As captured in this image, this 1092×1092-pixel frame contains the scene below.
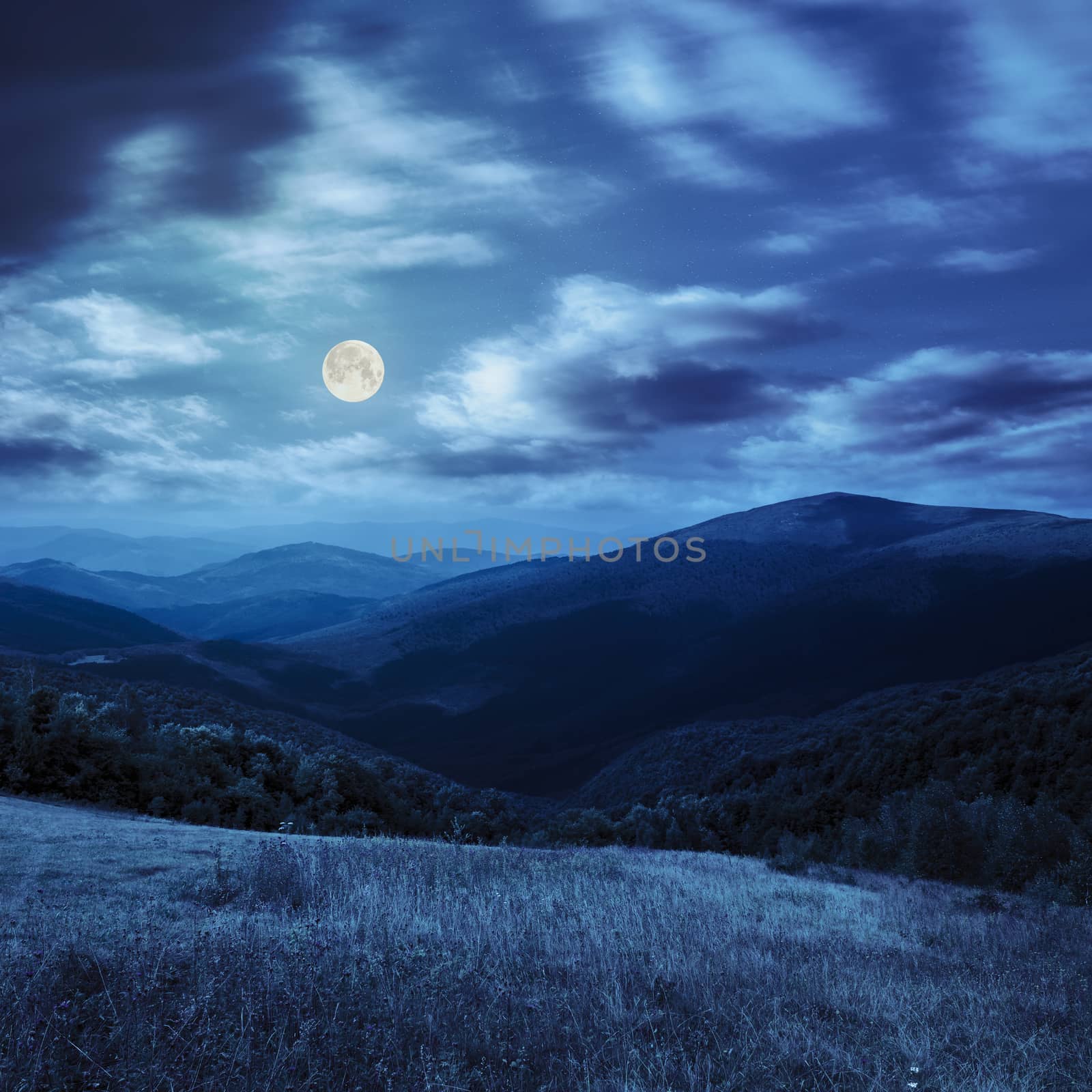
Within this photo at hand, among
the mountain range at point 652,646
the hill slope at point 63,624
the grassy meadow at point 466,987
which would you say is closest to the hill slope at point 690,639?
the mountain range at point 652,646

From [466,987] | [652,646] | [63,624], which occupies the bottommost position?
[652,646]

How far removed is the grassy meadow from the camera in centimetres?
525

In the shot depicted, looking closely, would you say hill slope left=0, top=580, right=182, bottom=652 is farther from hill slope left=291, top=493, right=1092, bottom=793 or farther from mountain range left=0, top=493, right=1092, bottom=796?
hill slope left=291, top=493, right=1092, bottom=793

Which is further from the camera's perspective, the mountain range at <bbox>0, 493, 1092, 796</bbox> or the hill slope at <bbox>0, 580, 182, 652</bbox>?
the hill slope at <bbox>0, 580, 182, 652</bbox>

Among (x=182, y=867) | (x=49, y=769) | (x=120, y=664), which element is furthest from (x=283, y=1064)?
(x=120, y=664)

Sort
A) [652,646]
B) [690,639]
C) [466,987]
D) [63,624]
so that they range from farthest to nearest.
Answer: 1. [63,624]
2. [690,639]
3. [652,646]
4. [466,987]

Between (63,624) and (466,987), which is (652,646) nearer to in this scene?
(63,624)

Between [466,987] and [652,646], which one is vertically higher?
[466,987]

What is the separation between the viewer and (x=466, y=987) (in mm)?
6715

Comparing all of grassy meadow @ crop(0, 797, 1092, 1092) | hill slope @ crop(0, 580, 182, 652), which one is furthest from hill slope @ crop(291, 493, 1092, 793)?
grassy meadow @ crop(0, 797, 1092, 1092)

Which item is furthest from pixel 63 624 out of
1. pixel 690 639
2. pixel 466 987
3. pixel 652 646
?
pixel 466 987

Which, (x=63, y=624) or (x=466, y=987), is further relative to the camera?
(x=63, y=624)

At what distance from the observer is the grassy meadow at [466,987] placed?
5254 millimetres

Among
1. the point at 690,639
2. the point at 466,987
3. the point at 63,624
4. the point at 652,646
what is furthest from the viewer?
the point at 63,624
